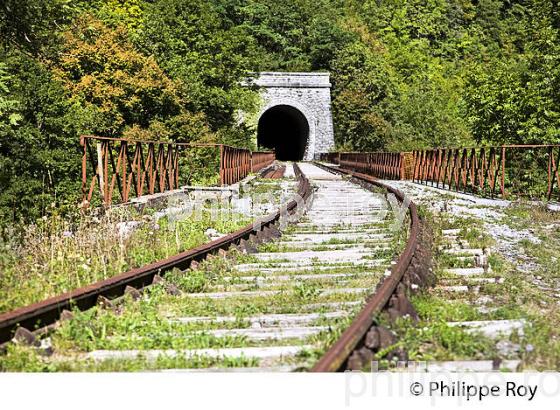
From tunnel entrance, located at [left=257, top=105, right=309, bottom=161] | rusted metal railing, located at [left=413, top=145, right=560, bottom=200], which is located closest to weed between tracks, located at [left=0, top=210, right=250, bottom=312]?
rusted metal railing, located at [left=413, top=145, right=560, bottom=200]

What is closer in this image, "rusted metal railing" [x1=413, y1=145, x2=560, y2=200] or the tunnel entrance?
"rusted metal railing" [x1=413, y1=145, x2=560, y2=200]

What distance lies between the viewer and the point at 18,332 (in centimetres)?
409

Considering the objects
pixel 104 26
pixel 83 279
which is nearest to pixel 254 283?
pixel 83 279

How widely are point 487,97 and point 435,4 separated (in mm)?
52310

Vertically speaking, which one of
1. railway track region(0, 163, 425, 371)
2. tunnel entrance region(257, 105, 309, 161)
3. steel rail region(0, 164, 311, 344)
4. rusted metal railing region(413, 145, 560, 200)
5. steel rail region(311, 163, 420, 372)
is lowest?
railway track region(0, 163, 425, 371)

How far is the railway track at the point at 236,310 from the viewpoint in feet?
12.5

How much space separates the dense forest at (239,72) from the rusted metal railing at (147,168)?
935 mm

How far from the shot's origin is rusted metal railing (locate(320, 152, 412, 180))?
22.9 meters

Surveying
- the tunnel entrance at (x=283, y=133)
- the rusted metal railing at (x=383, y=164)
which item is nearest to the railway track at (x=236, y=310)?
the rusted metal railing at (x=383, y=164)

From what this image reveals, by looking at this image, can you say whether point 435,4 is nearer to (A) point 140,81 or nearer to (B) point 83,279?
(A) point 140,81

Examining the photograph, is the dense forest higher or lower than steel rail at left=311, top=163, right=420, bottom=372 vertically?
higher

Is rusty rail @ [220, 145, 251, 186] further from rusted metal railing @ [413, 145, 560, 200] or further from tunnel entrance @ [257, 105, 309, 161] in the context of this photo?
tunnel entrance @ [257, 105, 309, 161]

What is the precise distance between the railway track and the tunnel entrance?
161 ft

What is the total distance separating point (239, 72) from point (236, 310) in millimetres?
31875
